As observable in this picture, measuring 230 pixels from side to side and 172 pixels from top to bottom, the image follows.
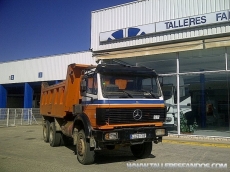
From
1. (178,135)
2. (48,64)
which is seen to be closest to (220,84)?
(178,135)

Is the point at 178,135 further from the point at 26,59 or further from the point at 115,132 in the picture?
the point at 26,59

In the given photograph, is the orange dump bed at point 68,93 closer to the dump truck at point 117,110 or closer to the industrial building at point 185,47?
the dump truck at point 117,110

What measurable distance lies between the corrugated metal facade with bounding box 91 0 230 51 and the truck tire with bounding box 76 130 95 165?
7.63 metres

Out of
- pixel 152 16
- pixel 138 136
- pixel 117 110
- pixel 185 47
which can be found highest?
pixel 152 16

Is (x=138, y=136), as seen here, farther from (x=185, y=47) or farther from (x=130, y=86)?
(x=185, y=47)

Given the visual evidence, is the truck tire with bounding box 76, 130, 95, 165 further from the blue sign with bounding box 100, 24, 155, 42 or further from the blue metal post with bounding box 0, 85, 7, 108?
the blue metal post with bounding box 0, 85, 7, 108

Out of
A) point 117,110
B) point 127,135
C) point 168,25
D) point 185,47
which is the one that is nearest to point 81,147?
point 127,135

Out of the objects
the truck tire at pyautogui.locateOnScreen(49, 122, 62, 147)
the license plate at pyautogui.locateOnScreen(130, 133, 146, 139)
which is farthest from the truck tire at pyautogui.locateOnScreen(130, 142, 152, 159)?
the truck tire at pyautogui.locateOnScreen(49, 122, 62, 147)

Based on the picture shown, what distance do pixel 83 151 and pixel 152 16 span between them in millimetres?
8929

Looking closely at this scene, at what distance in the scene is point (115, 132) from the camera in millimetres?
6422

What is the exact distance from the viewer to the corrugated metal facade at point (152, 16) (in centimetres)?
1171

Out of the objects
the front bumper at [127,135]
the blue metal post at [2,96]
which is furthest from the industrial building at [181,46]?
the blue metal post at [2,96]

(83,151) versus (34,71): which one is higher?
(34,71)

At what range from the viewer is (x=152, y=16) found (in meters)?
13.4
